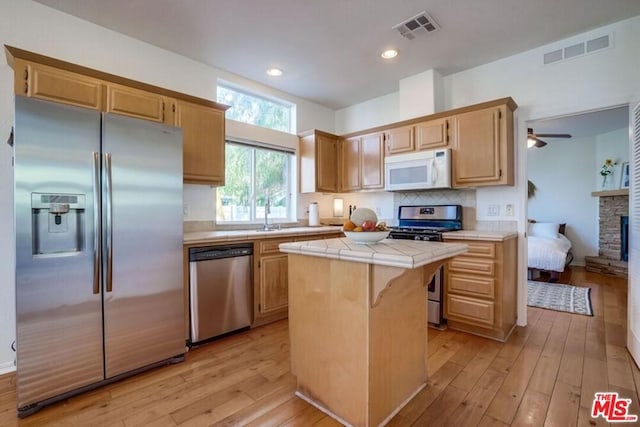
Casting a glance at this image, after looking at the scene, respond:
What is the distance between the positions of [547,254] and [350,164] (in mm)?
3528

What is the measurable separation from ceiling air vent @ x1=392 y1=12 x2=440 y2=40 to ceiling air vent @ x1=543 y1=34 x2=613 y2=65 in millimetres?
1279

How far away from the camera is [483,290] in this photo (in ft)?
9.01

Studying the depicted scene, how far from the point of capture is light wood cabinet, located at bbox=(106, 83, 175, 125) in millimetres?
2387

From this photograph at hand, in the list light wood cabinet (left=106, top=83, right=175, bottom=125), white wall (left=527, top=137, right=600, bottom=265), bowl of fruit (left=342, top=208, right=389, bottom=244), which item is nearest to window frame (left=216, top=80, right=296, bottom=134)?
light wood cabinet (left=106, top=83, right=175, bottom=125)

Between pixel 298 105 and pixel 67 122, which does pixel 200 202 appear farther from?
pixel 298 105

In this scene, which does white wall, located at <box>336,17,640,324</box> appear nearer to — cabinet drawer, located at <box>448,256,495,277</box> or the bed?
cabinet drawer, located at <box>448,256,495,277</box>

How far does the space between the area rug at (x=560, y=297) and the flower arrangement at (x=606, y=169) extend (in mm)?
2731

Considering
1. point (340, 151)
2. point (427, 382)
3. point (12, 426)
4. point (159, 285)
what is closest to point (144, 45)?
point (159, 285)

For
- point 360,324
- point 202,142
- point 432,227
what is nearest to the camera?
point 360,324

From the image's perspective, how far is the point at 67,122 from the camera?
1854mm

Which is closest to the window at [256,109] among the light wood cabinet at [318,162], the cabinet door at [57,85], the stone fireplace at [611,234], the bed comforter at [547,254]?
the light wood cabinet at [318,162]

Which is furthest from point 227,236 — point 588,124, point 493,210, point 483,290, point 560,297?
point 588,124

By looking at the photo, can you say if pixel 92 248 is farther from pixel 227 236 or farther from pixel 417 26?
pixel 417 26

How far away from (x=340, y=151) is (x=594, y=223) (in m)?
5.50
